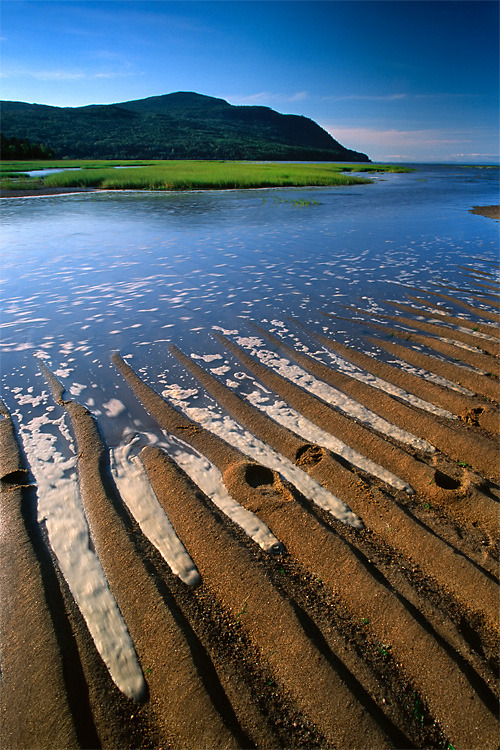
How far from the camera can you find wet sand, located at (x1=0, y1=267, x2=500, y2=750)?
84.8 inches

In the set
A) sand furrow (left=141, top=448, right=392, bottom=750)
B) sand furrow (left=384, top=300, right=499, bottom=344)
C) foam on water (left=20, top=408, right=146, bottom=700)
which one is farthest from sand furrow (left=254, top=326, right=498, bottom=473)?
foam on water (left=20, top=408, right=146, bottom=700)

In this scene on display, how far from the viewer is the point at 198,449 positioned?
14.1 ft

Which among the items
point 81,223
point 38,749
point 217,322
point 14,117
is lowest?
point 38,749

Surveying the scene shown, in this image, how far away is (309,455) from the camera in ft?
13.5

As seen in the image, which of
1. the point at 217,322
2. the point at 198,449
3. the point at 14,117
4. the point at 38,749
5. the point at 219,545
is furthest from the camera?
the point at 14,117

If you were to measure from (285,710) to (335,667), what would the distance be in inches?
14.0

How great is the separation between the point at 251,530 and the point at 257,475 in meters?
0.70

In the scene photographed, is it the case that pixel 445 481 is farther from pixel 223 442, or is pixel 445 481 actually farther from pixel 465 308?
pixel 465 308

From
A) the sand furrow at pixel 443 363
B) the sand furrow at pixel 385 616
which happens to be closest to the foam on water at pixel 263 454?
the sand furrow at pixel 385 616

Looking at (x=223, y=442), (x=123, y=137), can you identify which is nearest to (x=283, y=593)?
(x=223, y=442)

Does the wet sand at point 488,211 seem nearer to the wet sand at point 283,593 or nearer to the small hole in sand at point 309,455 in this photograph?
the wet sand at point 283,593

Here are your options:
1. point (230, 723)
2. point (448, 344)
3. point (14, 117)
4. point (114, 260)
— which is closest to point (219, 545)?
point (230, 723)

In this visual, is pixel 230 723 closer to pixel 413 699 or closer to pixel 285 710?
pixel 285 710

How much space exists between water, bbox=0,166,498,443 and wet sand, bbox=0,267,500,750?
142 cm
